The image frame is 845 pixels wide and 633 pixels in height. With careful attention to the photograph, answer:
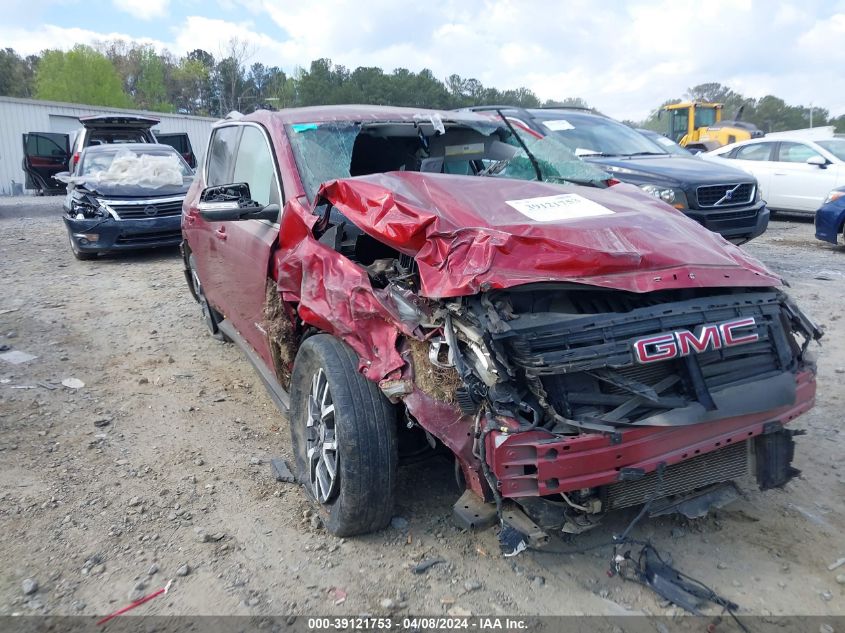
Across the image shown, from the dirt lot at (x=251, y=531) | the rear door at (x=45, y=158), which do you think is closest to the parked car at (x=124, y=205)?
the dirt lot at (x=251, y=531)

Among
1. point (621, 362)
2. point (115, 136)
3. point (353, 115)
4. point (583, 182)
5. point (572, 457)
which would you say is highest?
point (115, 136)

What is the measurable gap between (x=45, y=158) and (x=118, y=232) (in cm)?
1227

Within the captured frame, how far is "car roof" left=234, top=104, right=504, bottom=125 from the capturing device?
396 cm

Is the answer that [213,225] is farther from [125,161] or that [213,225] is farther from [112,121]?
[112,121]

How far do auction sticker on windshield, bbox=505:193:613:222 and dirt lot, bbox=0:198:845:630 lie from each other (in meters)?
1.36

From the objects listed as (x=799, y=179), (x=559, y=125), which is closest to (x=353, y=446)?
(x=559, y=125)

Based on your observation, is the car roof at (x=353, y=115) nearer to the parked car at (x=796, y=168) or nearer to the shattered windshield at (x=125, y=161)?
the shattered windshield at (x=125, y=161)

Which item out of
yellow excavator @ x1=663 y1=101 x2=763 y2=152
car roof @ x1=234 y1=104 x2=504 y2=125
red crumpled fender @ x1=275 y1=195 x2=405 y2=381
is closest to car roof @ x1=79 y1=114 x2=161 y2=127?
car roof @ x1=234 y1=104 x2=504 y2=125

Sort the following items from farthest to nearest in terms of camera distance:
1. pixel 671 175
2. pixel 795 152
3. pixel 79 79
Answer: pixel 79 79 → pixel 795 152 → pixel 671 175

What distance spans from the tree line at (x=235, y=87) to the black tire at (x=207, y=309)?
22.0 m

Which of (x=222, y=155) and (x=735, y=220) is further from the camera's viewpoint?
(x=735, y=220)

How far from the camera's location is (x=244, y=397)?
4.63 m

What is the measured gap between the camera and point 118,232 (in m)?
9.25

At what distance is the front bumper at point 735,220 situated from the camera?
23.6 feet
